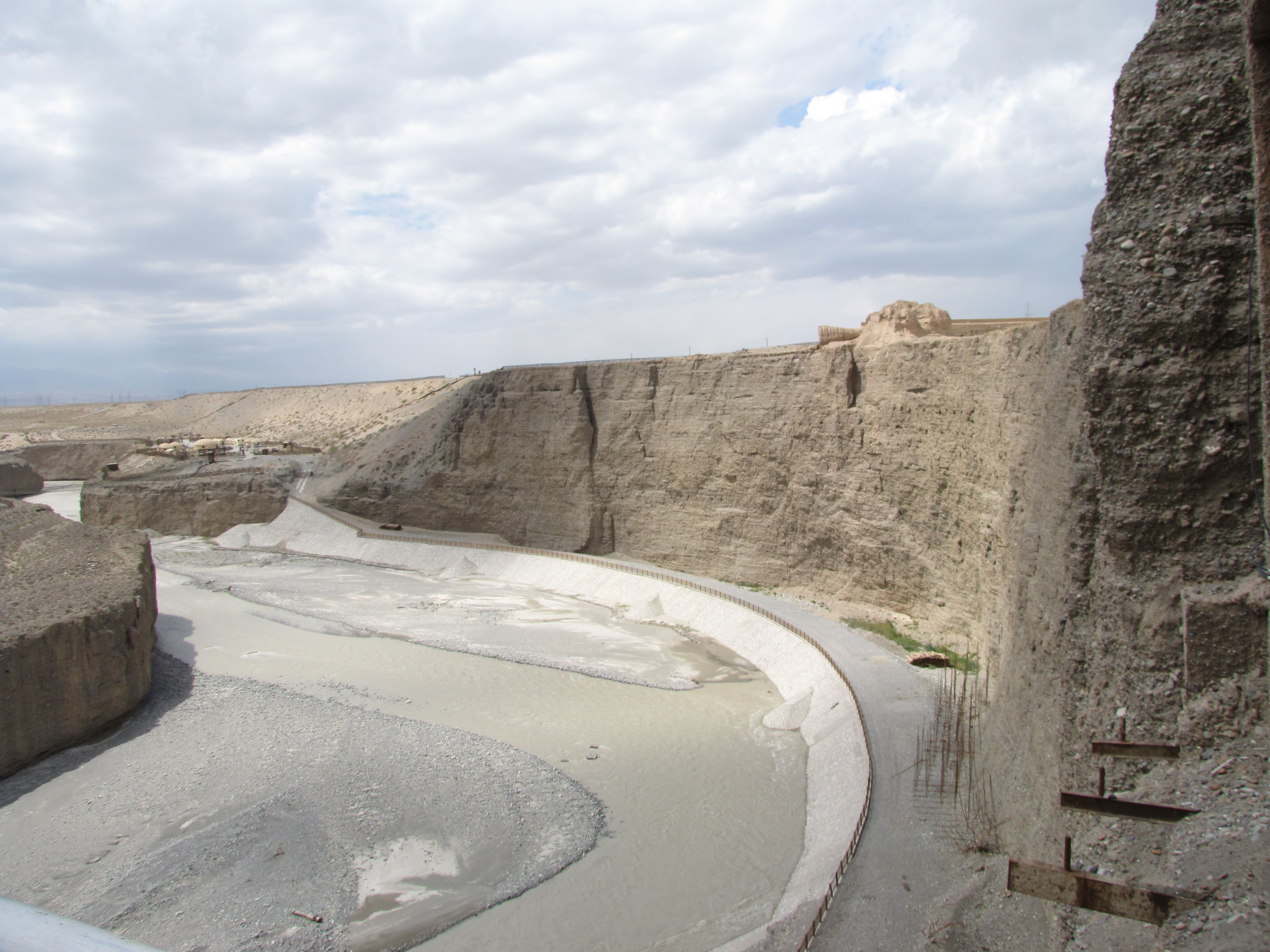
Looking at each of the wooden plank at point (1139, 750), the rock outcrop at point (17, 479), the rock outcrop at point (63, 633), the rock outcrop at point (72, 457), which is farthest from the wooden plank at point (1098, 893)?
the rock outcrop at point (72, 457)

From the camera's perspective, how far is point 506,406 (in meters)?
35.1

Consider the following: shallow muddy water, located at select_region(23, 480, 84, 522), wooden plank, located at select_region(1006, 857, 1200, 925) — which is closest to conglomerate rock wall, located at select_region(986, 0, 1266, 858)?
wooden plank, located at select_region(1006, 857, 1200, 925)

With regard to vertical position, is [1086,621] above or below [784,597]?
above

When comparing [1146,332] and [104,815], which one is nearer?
[1146,332]

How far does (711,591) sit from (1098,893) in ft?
61.6

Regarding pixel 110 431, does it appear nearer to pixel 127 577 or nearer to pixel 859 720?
pixel 127 577

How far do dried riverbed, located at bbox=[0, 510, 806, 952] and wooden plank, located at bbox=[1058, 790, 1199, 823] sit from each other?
5.54m

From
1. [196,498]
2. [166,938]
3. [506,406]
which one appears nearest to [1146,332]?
[166,938]

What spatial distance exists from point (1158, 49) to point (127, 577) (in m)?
21.7

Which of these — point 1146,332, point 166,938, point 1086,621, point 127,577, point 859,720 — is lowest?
point 166,938

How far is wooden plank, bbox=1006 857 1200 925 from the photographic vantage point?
534 centimetres

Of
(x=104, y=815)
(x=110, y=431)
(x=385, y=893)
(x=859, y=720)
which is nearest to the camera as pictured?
(x=385, y=893)

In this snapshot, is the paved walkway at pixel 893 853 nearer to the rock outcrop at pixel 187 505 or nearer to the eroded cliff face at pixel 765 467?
the eroded cliff face at pixel 765 467

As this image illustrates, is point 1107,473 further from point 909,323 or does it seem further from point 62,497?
point 62,497
